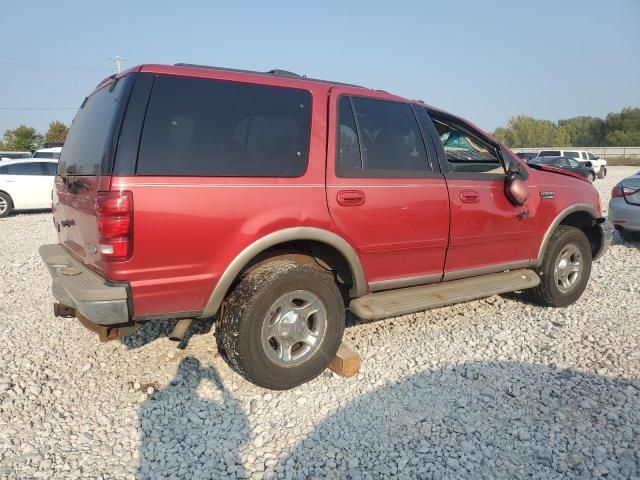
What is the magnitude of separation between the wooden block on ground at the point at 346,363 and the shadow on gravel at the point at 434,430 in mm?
79

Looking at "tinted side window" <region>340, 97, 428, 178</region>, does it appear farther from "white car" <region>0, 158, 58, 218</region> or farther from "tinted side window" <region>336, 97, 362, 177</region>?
"white car" <region>0, 158, 58, 218</region>

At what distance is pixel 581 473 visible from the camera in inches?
90.4

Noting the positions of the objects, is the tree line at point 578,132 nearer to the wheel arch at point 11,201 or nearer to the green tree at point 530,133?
the green tree at point 530,133

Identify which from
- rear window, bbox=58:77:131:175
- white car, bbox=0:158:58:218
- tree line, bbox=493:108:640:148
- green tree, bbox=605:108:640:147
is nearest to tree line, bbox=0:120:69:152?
white car, bbox=0:158:58:218

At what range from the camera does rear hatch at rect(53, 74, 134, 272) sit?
99.7 inches

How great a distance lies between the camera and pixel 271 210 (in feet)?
9.24

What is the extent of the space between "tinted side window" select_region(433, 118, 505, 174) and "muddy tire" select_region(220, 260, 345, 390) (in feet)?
5.37

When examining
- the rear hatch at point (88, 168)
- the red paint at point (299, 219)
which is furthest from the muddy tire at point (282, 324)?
the rear hatch at point (88, 168)

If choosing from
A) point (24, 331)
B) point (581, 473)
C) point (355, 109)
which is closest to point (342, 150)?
point (355, 109)

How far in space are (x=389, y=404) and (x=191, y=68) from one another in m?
2.45

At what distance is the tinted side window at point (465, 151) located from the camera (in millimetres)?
3861

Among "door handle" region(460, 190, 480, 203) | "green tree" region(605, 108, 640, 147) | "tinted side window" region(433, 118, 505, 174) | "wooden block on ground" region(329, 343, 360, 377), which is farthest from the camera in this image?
"green tree" region(605, 108, 640, 147)

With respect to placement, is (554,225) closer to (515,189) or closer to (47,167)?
(515,189)

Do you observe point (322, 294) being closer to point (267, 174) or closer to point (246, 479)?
point (267, 174)
